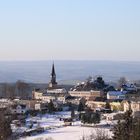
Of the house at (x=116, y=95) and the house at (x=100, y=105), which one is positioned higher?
the house at (x=116, y=95)

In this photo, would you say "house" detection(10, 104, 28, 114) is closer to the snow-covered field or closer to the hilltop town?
the hilltop town

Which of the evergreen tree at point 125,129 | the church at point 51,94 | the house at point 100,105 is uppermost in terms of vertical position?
the evergreen tree at point 125,129

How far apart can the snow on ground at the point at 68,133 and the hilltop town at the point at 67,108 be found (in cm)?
56

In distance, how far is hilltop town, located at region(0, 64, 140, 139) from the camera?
32.2 m

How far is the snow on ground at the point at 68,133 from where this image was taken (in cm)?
2609

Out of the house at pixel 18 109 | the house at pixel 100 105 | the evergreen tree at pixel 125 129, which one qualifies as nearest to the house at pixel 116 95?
the house at pixel 100 105

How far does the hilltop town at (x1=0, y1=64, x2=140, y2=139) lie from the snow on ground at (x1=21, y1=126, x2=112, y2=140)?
56 centimetres

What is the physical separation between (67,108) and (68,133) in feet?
61.3

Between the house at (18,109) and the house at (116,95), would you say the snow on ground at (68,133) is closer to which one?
the house at (18,109)

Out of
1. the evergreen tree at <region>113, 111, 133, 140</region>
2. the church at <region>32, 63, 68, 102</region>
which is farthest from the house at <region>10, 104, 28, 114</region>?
the evergreen tree at <region>113, 111, 133, 140</region>

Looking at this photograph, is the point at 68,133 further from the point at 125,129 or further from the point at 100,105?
the point at 100,105

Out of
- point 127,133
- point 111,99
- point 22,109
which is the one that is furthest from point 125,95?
point 127,133

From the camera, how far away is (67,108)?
46688mm

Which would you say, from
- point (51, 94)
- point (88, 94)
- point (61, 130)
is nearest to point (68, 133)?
point (61, 130)
